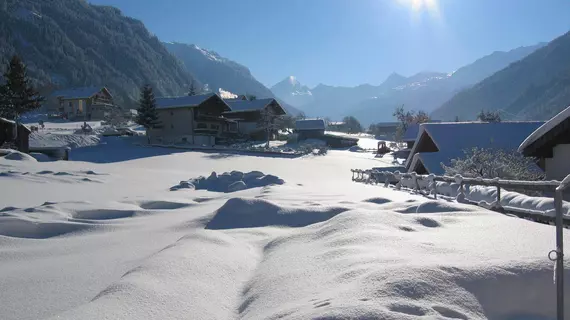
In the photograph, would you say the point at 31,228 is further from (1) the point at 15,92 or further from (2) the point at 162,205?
(1) the point at 15,92

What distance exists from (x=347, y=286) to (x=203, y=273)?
1630mm

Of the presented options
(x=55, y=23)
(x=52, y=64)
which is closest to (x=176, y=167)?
(x=52, y=64)

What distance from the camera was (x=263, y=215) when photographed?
6.11 metres

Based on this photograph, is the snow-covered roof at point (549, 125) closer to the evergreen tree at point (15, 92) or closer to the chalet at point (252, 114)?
the evergreen tree at point (15, 92)

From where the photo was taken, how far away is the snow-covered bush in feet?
42.7

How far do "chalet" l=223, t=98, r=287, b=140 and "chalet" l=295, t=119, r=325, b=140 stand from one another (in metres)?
9.29

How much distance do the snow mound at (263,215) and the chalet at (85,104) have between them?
2995 inches

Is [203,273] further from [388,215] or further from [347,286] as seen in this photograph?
[388,215]

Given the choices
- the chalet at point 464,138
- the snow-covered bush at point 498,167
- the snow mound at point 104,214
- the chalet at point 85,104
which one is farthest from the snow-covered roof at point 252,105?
the snow mound at point 104,214

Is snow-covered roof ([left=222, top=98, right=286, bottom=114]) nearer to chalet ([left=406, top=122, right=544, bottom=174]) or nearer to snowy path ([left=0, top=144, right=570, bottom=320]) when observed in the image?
chalet ([left=406, top=122, right=544, bottom=174])

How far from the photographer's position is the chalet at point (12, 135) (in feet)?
87.5

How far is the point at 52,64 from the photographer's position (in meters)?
124

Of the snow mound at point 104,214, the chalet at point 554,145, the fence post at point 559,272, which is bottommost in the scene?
the snow mound at point 104,214

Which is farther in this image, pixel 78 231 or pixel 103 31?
pixel 103 31
